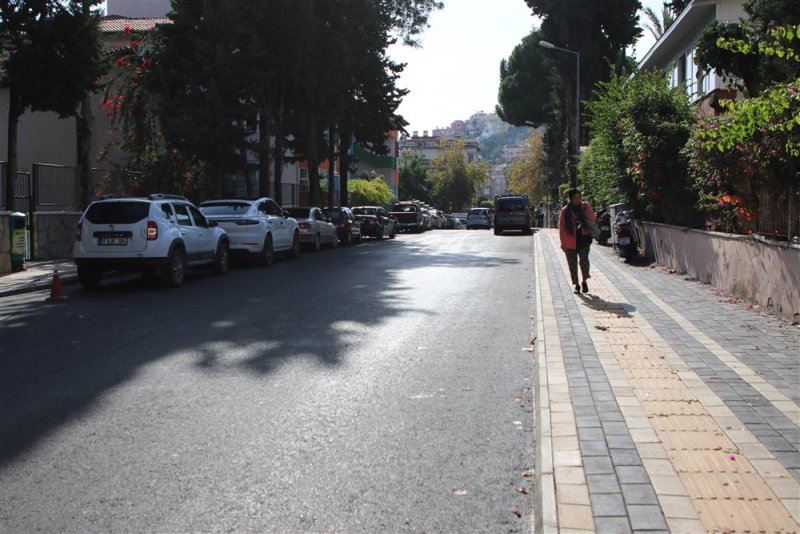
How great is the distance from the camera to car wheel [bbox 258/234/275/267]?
20.7m

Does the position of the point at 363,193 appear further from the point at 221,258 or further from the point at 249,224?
the point at 221,258

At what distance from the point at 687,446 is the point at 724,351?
3.49 metres

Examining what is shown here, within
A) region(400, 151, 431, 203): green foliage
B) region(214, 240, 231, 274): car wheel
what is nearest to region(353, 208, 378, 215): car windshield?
region(214, 240, 231, 274): car wheel

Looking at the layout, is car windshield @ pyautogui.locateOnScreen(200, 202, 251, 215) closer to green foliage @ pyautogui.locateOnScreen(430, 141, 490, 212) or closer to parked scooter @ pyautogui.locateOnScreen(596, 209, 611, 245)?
parked scooter @ pyautogui.locateOnScreen(596, 209, 611, 245)

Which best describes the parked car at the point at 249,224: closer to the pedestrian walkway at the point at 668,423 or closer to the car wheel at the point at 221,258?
the car wheel at the point at 221,258

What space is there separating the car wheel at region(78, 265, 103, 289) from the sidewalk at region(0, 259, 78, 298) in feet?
3.15

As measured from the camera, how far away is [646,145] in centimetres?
1877

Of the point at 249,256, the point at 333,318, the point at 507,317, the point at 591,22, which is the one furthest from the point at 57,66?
the point at 591,22

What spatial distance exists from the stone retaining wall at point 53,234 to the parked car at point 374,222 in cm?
1628

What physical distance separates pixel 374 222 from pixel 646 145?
20.2m

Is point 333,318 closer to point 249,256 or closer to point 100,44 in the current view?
point 249,256

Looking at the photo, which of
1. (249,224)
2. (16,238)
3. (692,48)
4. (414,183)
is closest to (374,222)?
(692,48)

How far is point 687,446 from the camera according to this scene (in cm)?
→ 508

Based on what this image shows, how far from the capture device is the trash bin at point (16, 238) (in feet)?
58.0
